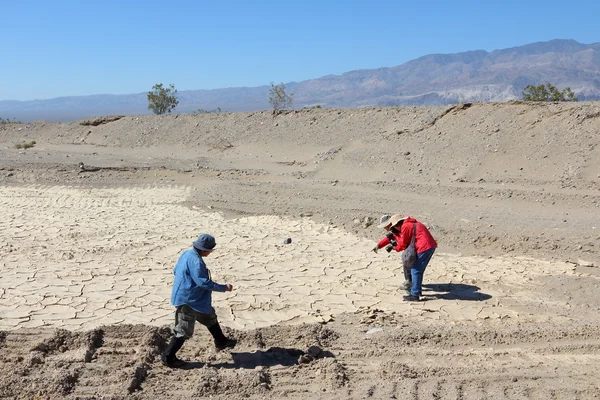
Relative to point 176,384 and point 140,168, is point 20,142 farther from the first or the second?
point 176,384

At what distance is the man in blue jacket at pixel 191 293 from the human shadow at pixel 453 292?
3.45 meters

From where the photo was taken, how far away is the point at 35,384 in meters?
5.43

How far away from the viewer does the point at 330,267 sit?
9391 millimetres

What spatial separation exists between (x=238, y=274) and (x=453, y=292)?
3.07 meters

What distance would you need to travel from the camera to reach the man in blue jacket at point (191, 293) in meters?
5.61

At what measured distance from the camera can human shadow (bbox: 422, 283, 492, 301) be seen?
7.99 metres

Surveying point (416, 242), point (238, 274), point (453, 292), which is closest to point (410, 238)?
point (416, 242)

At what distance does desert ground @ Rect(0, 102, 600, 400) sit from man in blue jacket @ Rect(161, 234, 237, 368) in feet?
0.96

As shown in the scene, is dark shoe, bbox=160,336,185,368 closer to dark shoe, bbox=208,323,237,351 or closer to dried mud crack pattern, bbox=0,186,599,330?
dark shoe, bbox=208,323,237,351

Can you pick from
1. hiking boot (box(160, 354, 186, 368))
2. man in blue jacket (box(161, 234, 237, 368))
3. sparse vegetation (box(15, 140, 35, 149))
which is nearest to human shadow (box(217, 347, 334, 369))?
hiking boot (box(160, 354, 186, 368))

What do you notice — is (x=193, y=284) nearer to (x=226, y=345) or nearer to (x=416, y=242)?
(x=226, y=345)

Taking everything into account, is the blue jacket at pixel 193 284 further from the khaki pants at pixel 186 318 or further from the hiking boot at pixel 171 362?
the hiking boot at pixel 171 362

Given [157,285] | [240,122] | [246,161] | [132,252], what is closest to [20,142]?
[240,122]

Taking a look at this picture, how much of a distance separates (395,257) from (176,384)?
16.6 feet
